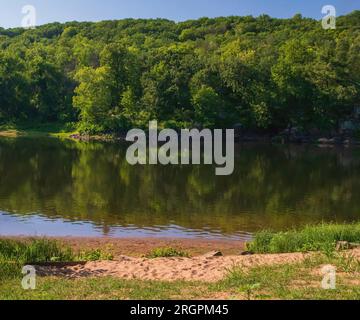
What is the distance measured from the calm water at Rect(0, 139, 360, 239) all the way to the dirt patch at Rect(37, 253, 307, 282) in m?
6.99

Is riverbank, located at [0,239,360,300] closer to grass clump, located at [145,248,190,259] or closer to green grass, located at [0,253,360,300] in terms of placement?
green grass, located at [0,253,360,300]

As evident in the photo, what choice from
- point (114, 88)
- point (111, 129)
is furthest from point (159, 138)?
point (114, 88)

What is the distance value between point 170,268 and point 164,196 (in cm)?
1778

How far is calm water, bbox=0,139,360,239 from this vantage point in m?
24.8

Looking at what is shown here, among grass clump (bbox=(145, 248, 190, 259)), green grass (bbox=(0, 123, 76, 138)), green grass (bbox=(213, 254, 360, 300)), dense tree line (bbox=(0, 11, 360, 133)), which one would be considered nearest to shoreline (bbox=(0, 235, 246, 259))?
grass clump (bbox=(145, 248, 190, 259))

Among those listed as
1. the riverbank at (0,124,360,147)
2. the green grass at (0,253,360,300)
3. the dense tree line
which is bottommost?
the green grass at (0,253,360,300)

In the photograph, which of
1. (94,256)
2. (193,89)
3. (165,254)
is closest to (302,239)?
(165,254)

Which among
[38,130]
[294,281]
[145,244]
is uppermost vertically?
[38,130]

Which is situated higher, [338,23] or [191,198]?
[338,23]

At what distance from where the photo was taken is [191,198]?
3203 cm

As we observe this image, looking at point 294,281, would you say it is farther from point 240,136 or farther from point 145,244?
point 240,136

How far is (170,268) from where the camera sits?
49.0 ft

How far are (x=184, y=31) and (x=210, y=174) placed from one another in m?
113
